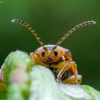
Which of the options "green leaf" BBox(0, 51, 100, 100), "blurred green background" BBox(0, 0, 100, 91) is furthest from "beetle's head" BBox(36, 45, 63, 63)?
"blurred green background" BBox(0, 0, 100, 91)

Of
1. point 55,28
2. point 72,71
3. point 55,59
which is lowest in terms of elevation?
point 72,71

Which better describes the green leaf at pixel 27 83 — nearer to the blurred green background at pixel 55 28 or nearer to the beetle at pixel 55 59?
the beetle at pixel 55 59

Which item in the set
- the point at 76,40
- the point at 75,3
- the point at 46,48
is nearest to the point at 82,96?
the point at 46,48

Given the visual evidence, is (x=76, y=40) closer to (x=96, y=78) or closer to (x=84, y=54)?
(x=84, y=54)

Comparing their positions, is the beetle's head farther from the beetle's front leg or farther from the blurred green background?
the blurred green background

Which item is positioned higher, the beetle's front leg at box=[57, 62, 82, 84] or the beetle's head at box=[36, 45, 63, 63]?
the beetle's head at box=[36, 45, 63, 63]

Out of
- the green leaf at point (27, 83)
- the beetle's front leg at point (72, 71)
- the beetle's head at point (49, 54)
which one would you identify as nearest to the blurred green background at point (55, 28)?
the beetle's head at point (49, 54)

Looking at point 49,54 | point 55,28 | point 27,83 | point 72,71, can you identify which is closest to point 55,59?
point 49,54

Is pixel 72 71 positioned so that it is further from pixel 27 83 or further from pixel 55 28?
pixel 55 28
